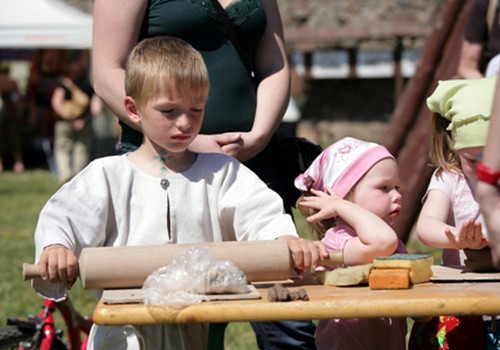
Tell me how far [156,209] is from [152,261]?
1.24ft

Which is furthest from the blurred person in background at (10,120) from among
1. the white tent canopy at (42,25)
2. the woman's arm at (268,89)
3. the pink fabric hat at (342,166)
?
the pink fabric hat at (342,166)

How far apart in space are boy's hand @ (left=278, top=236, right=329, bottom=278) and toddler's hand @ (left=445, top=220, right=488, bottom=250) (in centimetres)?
37

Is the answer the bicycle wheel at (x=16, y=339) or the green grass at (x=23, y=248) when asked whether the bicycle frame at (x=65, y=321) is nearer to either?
the bicycle wheel at (x=16, y=339)

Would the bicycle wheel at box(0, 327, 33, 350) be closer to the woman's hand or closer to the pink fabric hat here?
the woman's hand

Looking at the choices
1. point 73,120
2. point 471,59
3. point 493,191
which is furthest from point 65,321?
point 73,120

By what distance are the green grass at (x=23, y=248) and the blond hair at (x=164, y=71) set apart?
2.95 feet

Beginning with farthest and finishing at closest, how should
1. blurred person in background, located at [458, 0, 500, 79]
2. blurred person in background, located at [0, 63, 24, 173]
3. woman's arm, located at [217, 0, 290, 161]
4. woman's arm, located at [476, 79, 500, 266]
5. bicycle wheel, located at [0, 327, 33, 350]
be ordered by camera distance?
blurred person in background, located at [0, 63, 24, 173] → blurred person in background, located at [458, 0, 500, 79] → bicycle wheel, located at [0, 327, 33, 350] → woman's arm, located at [217, 0, 290, 161] → woman's arm, located at [476, 79, 500, 266]

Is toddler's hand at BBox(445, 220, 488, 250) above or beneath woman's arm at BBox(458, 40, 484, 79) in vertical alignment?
above

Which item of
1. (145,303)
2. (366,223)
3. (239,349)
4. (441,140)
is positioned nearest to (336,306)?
(145,303)

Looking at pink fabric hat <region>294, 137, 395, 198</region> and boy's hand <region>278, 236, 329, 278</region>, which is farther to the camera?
pink fabric hat <region>294, 137, 395, 198</region>

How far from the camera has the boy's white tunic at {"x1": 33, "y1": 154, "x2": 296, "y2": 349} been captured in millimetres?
3135

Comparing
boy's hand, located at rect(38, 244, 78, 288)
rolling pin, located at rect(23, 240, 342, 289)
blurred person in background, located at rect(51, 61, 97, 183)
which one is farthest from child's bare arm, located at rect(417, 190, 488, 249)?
blurred person in background, located at rect(51, 61, 97, 183)

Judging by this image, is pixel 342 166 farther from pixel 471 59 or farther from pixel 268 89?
pixel 471 59

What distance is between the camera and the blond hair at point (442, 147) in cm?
341
